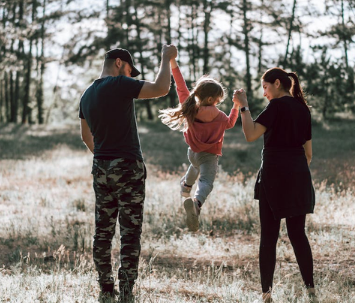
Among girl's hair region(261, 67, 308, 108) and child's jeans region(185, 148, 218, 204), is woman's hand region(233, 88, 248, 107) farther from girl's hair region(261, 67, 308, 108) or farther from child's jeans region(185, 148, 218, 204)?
child's jeans region(185, 148, 218, 204)

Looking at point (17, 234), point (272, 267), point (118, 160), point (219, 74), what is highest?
point (219, 74)

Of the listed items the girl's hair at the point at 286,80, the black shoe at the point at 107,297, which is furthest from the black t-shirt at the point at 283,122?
the black shoe at the point at 107,297

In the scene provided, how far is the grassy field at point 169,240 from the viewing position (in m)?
4.71

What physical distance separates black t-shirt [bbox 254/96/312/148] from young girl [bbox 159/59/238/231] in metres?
0.79

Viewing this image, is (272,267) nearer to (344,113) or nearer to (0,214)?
(0,214)

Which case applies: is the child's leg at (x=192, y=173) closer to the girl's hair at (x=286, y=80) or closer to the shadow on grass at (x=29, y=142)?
the girl's hair at (x=286, y=80)

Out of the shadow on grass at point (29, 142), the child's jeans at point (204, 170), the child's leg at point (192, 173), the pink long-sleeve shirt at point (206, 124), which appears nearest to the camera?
the pink long-sleeve shirt at point (206, 124)

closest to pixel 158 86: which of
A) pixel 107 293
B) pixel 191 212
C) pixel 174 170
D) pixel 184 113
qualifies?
pixel 184 113

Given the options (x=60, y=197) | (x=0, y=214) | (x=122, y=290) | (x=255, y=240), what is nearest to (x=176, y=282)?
(x=122, y=290)

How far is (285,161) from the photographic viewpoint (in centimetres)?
420

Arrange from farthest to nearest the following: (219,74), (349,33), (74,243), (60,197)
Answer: (219,74)
(349,33)
(60,197)
(74,243)

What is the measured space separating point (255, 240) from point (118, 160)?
387cm

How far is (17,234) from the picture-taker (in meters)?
7.44

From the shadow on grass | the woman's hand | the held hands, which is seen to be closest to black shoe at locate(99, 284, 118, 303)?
the woman's hand
